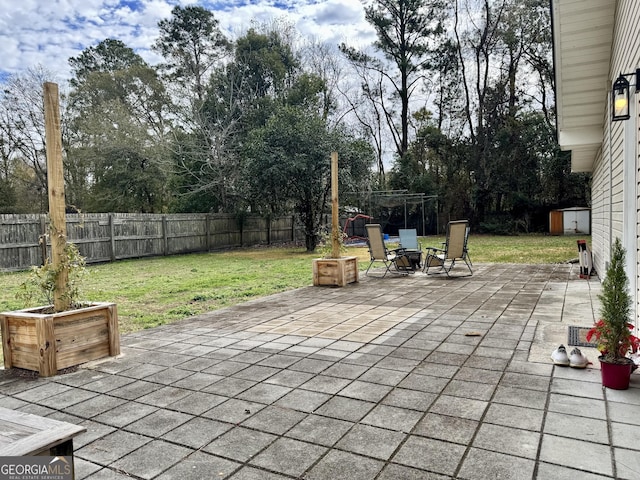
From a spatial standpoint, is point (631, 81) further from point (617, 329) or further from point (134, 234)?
point (134, 234)

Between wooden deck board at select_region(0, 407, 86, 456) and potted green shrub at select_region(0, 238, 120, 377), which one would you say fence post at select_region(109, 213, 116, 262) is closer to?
potted green shrub at select_region(0, 238, 120, 377)

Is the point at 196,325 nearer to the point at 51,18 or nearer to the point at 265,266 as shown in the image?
the point at 265,266

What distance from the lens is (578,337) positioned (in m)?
3.64

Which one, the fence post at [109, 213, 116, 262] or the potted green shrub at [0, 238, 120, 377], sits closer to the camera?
the potted green shrub at [0, 238, 120, 377]

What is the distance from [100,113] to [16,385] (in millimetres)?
17621

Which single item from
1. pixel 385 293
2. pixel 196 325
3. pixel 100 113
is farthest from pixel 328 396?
pixel 100 113

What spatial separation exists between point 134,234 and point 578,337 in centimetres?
1218

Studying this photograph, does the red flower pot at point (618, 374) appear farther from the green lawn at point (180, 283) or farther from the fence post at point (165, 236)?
the fence post at point (165, 236)

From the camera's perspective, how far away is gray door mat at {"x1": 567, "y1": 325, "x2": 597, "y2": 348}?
135 inches

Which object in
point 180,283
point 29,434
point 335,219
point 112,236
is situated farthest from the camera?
point 112,236

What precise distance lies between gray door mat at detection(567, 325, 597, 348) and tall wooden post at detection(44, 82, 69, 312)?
3.93 m

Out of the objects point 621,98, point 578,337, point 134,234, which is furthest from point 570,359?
point 134,234

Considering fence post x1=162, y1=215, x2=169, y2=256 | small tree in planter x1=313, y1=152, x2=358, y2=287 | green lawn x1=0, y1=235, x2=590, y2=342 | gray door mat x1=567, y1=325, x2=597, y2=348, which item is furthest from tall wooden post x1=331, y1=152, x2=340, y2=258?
fence post x1=162, y1=215, x2=169, y2=256

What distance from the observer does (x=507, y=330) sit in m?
3.98
